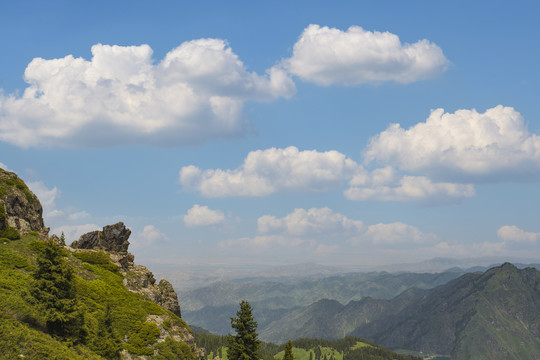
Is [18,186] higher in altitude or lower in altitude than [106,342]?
higher

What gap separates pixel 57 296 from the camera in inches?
1638

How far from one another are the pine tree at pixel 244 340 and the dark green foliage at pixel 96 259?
32539 millimetres

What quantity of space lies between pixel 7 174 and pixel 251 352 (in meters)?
54.8

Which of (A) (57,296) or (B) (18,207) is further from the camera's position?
(B) (18,207)

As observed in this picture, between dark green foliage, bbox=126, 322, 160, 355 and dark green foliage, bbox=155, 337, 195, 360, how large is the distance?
5.25ft

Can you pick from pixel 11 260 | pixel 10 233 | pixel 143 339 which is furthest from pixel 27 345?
pixel 10 233

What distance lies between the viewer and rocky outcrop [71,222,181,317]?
7881 centimetres

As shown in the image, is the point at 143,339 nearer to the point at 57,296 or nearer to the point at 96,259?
the point at 96,259

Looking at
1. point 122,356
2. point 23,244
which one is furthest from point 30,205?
point 122,356

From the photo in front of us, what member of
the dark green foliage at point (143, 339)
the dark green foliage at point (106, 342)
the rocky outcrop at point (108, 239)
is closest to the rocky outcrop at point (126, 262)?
the rocky outcrop at point (108, 239)

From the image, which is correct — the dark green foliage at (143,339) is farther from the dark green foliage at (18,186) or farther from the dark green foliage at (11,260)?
the dark green foliage at (18,186)

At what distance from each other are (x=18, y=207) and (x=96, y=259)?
17.0 m

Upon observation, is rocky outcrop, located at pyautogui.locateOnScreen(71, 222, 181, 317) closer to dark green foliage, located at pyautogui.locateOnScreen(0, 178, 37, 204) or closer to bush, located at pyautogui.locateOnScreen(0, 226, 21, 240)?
dark green foliage, located at pyautogui.locateOnScreen(0, 178, 37, 204)

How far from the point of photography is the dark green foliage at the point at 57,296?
4044cm
